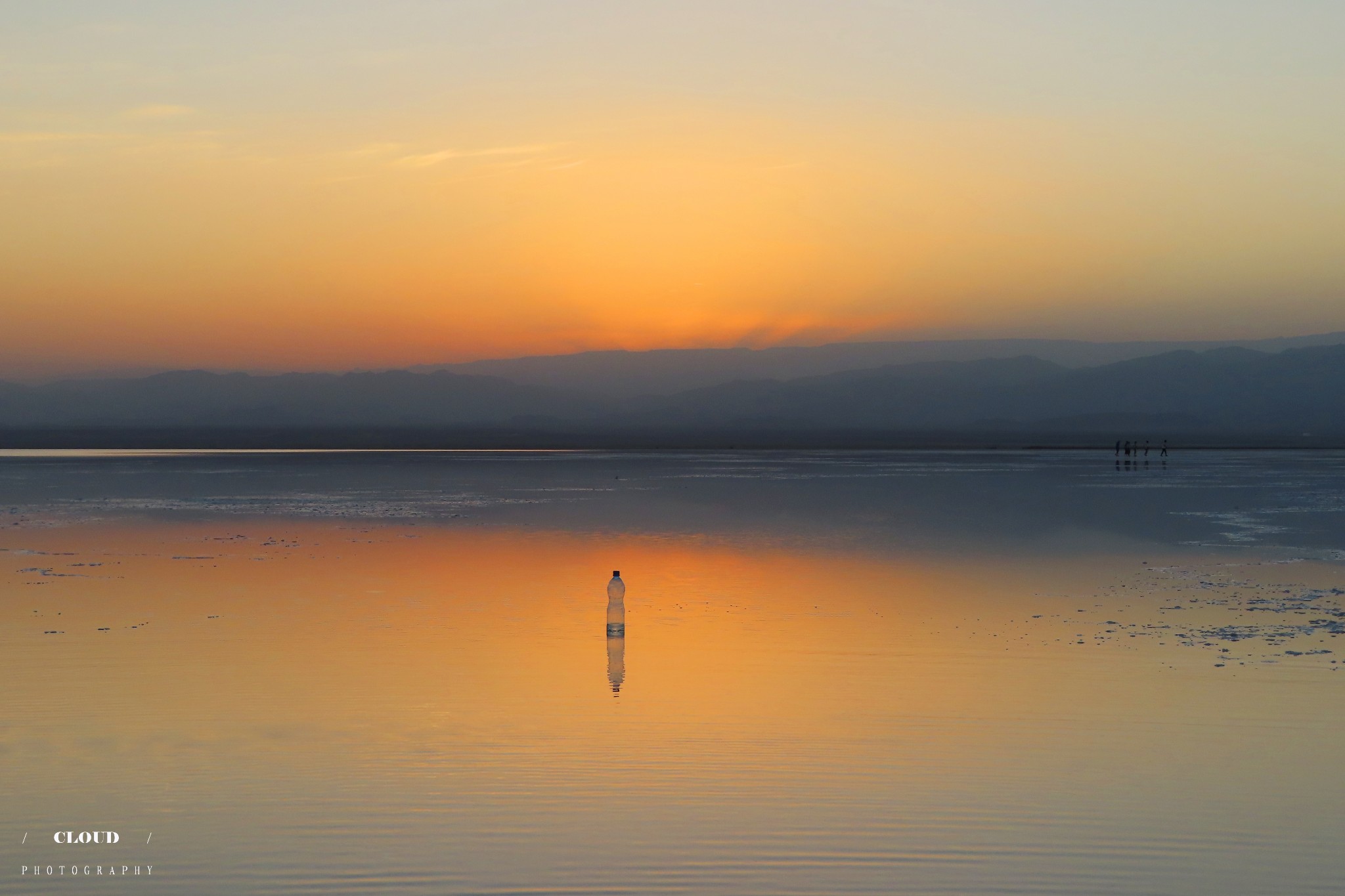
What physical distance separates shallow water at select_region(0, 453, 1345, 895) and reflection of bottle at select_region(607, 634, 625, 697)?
0.21 feet

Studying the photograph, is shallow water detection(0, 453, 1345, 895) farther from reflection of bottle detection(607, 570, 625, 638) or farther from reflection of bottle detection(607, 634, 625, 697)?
reflection of bottle detection(607, 570, 625, 638)

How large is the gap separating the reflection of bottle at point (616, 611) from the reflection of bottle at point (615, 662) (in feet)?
0.37

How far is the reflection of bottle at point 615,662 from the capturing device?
1284 centimetres

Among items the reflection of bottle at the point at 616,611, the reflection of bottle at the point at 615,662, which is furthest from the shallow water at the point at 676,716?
the reflection of bottle at the point at 616,611

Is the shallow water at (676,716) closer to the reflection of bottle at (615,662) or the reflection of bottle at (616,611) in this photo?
the reflection of bottle at (615,662)

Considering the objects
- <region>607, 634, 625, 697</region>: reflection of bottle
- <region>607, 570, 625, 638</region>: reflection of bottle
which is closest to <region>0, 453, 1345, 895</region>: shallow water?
<region>607, 634, 625, 697</region>: reflection of bottle

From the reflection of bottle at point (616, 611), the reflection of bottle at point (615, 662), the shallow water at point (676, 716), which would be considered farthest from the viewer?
the reflection of bottle at point (616, 611)

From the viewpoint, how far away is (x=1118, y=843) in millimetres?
8188

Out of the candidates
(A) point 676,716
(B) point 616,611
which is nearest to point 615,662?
(B) point 616,611

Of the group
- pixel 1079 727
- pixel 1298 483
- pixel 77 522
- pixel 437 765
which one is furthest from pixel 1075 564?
pixel 1298 483

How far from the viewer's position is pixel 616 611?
52.5ft

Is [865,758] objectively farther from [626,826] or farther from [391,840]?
[391,840]

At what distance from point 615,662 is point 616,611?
1987 millimetres

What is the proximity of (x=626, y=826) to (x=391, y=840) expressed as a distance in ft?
5.04
